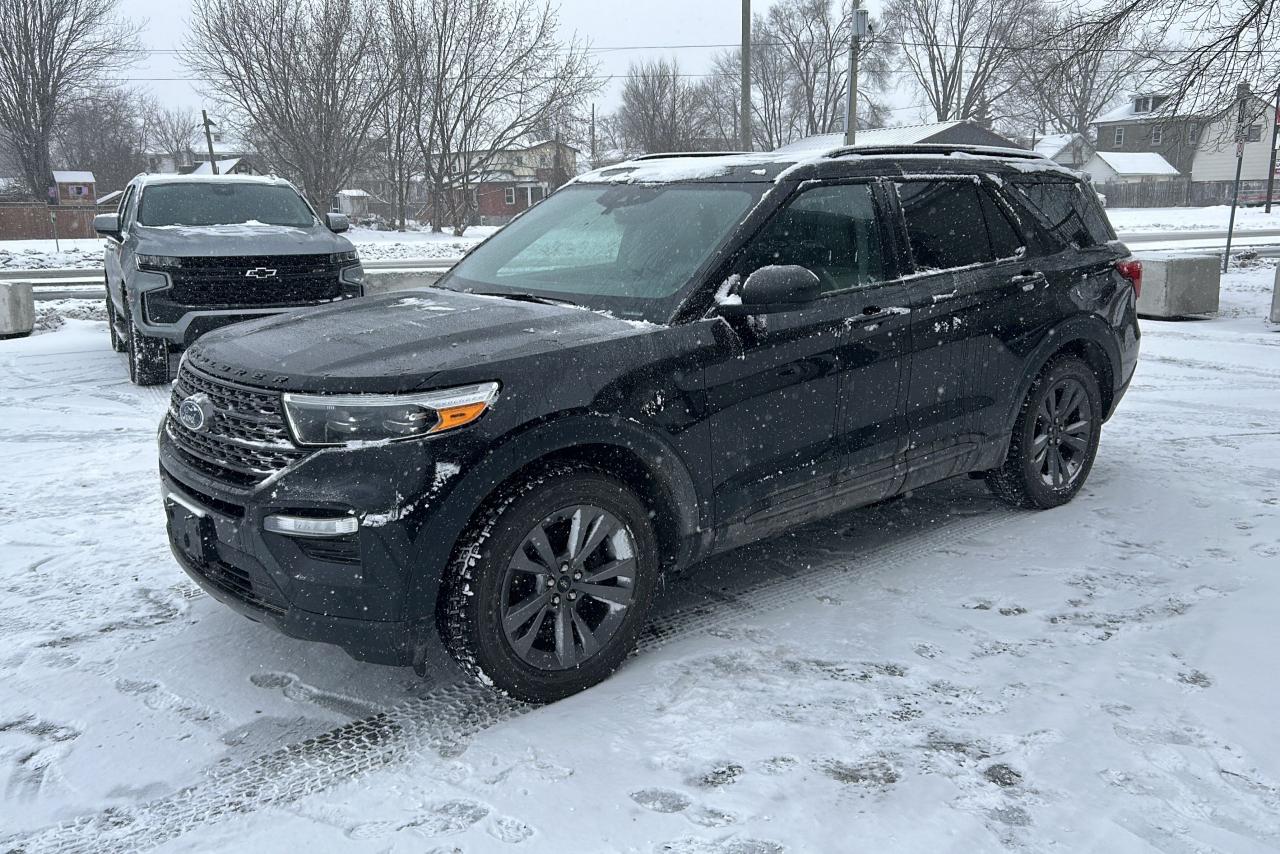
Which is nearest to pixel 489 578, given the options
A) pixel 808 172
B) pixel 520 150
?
pixel 808 172

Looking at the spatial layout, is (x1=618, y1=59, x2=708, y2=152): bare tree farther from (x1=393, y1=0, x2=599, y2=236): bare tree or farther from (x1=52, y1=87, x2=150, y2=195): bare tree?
(x1=52, y1=87, x2=150, y2=195): bare tree

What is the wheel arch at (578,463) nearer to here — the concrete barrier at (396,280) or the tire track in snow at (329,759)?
the tire track in snow at (329,759)

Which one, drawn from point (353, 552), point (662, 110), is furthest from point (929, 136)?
point (353, 552)

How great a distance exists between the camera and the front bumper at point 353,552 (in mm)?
2832

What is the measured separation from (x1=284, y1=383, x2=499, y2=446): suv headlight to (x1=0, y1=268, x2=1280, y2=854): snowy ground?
958 mm

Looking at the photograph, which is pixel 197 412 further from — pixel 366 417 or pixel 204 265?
pixel 204 265

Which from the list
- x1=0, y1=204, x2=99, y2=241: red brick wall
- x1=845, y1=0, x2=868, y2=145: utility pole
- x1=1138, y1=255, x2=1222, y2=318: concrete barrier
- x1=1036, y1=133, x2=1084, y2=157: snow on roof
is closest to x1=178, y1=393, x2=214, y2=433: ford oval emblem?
x1=1138, y1=255, x2=1222, y2=318: concrete barrier

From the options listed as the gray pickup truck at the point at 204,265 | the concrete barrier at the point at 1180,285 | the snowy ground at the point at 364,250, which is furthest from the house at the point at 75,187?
the concrete barrier at the point at 1180,285

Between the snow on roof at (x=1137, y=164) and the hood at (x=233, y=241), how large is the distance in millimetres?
74724

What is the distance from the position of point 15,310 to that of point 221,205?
3434 mm

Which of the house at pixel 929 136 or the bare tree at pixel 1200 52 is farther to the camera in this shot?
the house at pixel 929 136

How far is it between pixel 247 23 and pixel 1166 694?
32869 mm

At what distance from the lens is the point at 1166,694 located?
10.8 ft

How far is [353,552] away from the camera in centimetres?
285
